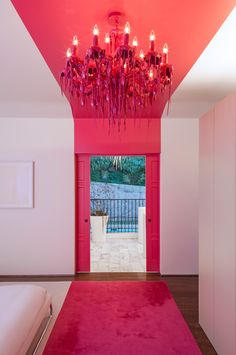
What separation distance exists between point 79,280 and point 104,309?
1.16 m

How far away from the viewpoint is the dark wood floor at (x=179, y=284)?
2.93 m

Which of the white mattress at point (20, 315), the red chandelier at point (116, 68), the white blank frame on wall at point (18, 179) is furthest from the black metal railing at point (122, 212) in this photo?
the red chandelier at point (116, 68)

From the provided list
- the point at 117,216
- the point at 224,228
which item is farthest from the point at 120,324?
the point at 117,216

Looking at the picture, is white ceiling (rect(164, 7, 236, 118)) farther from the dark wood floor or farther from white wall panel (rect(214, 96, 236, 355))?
the dark wood floor

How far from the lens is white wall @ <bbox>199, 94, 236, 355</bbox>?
2.16 meters

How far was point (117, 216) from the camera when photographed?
29.0 ft

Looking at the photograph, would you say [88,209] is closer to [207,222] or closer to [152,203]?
[152,203]

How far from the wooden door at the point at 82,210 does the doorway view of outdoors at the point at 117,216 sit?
351mm

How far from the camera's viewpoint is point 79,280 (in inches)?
169

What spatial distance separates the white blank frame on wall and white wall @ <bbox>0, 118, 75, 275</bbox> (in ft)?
0.32

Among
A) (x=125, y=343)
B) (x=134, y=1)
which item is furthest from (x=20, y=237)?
(x=134, y=1)

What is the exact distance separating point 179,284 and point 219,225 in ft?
7.16

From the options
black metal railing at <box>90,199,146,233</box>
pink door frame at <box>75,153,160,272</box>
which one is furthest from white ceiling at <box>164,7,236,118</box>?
black metal railing at <box>90,199,146,233</box>

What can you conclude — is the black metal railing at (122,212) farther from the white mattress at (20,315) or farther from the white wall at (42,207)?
the white mattress at (20,315)
